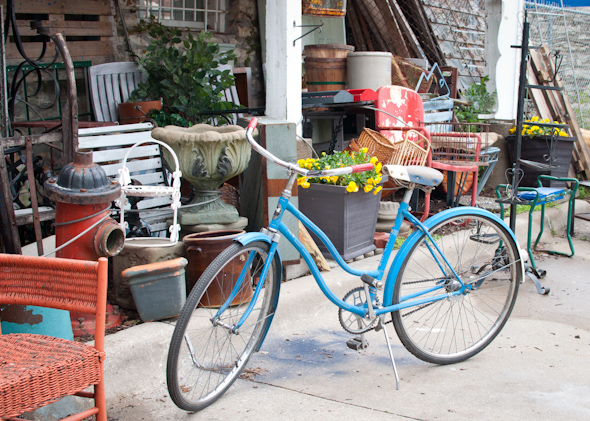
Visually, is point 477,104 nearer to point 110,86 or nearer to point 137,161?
point 110,86

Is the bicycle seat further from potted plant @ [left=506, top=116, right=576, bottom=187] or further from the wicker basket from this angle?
potted plant @ [left=506, top=116, right=576, bottom=187]

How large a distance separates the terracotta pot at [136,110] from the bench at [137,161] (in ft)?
1.63

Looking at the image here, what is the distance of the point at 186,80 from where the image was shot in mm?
5797

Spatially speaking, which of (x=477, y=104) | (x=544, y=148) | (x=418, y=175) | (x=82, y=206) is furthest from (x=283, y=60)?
(x=477, y=104)

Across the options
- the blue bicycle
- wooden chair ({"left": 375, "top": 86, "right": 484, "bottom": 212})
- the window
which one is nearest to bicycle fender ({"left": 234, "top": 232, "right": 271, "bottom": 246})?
the blue bicycle

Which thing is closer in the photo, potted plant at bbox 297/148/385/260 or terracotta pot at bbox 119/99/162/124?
potted plant at bbox 297/148/385/260

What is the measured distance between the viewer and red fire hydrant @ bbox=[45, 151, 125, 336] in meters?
3.19

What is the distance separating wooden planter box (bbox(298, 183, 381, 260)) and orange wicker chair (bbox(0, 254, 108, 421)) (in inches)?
104

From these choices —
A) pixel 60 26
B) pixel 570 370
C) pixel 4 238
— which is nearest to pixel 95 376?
pixel 4 238

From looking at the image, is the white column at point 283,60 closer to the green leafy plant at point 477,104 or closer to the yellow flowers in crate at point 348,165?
the yellow flowers in crate at point 348,165

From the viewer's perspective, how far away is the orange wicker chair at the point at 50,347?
6.56 feet

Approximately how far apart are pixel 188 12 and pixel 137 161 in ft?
10.5

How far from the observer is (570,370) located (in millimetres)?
3242

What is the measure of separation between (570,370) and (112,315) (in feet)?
8.79
